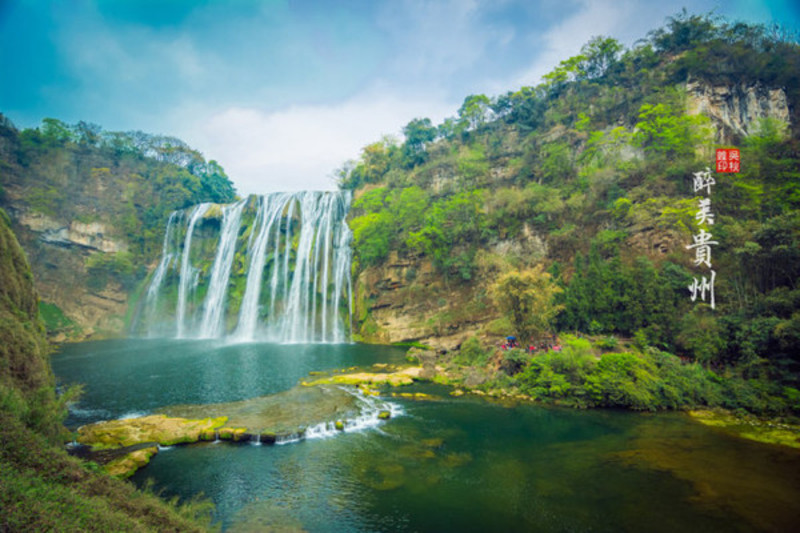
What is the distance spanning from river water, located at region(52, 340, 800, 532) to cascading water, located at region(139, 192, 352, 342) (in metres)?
20.4

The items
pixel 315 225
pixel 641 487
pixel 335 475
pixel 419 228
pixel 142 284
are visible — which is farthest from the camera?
pixel 142 284

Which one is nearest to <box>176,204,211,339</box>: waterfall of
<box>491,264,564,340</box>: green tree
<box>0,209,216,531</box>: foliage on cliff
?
<box>0,209,216,531</box>: foliage on cliff

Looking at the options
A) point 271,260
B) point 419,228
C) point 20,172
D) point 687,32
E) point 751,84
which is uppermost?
point 687,32

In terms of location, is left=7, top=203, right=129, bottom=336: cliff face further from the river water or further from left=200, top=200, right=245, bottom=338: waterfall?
the river water

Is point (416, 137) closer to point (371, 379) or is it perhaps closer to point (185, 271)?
point (185, 271)

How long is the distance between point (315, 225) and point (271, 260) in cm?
601

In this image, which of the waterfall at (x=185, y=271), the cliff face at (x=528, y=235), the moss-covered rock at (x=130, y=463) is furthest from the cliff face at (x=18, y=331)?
the waterfall at (x=185, y=271)

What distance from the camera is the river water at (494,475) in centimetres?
689

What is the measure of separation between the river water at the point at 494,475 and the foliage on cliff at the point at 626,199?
582 cm

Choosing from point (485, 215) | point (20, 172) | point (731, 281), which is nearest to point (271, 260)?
point (485, 215)

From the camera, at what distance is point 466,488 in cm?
808

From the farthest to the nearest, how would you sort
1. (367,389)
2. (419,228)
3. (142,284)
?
(142,284) < (419,228) < (367,389)

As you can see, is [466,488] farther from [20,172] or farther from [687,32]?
[20,172]

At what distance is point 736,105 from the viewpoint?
25.0 metres
